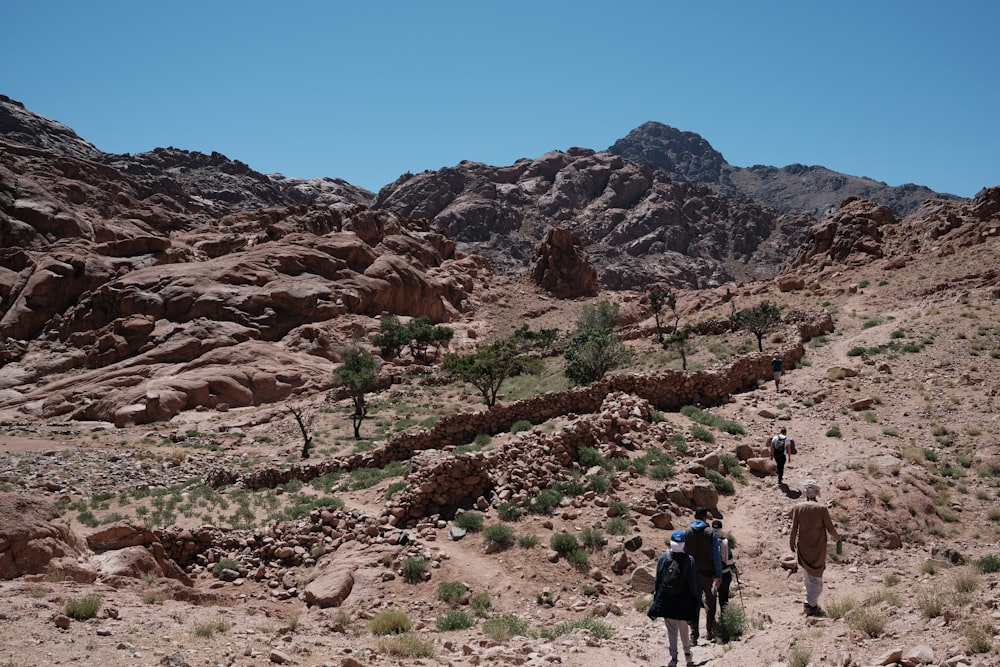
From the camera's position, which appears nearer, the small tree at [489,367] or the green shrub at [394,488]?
the green shrub at [394,488]

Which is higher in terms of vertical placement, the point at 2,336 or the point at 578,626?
the point at 2,336

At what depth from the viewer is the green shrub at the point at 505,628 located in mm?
8047

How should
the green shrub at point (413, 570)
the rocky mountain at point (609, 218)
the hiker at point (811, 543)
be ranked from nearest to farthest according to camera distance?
1. the hiker at point (811, 543)
2. the green shrub at point (413, 570)
3. the rocky mountain at point (609, 218)

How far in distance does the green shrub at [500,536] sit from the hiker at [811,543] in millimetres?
5062

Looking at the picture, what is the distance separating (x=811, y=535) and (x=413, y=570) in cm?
642

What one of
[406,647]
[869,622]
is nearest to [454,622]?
[406,647]

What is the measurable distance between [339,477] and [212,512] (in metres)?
3.80

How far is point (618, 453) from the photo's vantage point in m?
14.6

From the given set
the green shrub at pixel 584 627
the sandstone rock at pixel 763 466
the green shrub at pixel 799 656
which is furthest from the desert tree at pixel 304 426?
the green shrub at pixel 799 656

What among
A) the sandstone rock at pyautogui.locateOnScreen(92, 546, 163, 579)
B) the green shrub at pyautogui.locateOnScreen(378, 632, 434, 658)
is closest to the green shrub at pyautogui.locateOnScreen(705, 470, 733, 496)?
the green shrub at pyautogui.locateOnScreen(378, 632, 434, 658)

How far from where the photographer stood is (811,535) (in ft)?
26.9

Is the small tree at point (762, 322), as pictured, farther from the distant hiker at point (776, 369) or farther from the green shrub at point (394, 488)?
the green shrub at point (394, 488)

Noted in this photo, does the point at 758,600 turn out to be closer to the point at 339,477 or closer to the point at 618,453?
the point at 618,453

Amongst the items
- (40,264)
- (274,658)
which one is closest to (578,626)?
(274,658)
